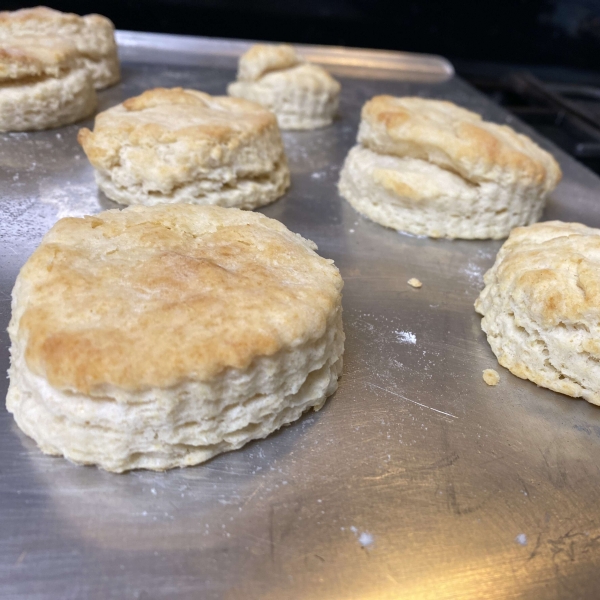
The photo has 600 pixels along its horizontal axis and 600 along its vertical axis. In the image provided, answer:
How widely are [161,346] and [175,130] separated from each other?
1392 millimetres

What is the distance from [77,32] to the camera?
356cm

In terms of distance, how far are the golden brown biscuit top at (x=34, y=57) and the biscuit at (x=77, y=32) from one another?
0.16 metres

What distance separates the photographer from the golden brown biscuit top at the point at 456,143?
8.94 ft

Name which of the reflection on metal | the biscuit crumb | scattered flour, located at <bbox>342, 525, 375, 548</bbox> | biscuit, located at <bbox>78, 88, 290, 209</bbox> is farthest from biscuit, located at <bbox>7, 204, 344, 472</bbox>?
the reflection on metal

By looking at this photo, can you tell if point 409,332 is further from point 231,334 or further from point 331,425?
point 231,334

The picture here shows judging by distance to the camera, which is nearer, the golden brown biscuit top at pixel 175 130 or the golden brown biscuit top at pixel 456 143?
the golden brown biscuit top at pixel 175 130

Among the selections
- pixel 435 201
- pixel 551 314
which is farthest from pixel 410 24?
pixel 551 314

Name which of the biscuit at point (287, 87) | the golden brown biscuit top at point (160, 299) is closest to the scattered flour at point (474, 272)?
the golden brown biscuit top at point (160, 299)

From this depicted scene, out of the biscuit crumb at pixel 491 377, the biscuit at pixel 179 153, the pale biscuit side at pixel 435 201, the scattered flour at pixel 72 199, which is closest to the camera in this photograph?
the biscuit crumb at pixel 491 377

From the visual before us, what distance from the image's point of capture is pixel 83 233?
192 centimetres

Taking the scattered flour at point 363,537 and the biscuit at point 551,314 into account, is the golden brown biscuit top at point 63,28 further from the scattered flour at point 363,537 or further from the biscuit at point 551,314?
the scattered flour at point 363,537

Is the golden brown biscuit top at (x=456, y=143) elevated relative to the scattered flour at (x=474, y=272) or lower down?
elevated

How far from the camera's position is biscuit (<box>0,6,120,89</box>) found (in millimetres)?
3457

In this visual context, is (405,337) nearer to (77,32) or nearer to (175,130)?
(175,130)
